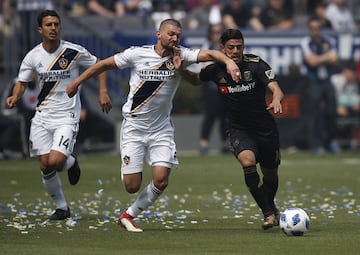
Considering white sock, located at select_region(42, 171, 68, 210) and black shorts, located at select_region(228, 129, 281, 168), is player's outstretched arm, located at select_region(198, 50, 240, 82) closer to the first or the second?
black shorts, located at select_region(228, 129, 281, 168)

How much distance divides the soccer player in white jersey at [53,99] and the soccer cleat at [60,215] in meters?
0.02

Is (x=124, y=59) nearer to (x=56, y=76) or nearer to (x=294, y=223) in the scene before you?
(x=56, y=76)

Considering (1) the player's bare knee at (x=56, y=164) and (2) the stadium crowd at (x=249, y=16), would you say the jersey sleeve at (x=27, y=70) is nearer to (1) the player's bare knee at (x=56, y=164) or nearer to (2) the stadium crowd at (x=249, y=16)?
(1) the player's bare knee at (x=56, y=164)

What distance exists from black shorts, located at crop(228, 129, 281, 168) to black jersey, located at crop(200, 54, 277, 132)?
0.20 feet

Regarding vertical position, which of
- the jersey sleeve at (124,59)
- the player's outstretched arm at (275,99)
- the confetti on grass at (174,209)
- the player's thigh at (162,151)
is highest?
the jersey sleeve at (124,59)

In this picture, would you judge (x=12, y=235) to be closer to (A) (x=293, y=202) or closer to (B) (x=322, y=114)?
(A) (x=293, y=202)

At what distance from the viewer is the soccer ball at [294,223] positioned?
11078 millimetres

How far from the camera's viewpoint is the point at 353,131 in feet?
90.4

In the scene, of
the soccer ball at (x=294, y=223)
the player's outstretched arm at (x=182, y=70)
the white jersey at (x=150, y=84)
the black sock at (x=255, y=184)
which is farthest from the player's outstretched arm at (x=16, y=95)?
the soccer ball at (x=294, y=223)

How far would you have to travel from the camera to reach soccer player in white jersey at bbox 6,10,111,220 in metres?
13.1

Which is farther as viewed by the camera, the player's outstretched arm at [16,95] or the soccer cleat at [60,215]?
the player's outstretched arm at [16,95]

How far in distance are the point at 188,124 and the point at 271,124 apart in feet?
48.0

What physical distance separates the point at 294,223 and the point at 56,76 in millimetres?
3682

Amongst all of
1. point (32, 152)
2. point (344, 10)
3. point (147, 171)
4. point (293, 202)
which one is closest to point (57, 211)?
point (32, 152)
